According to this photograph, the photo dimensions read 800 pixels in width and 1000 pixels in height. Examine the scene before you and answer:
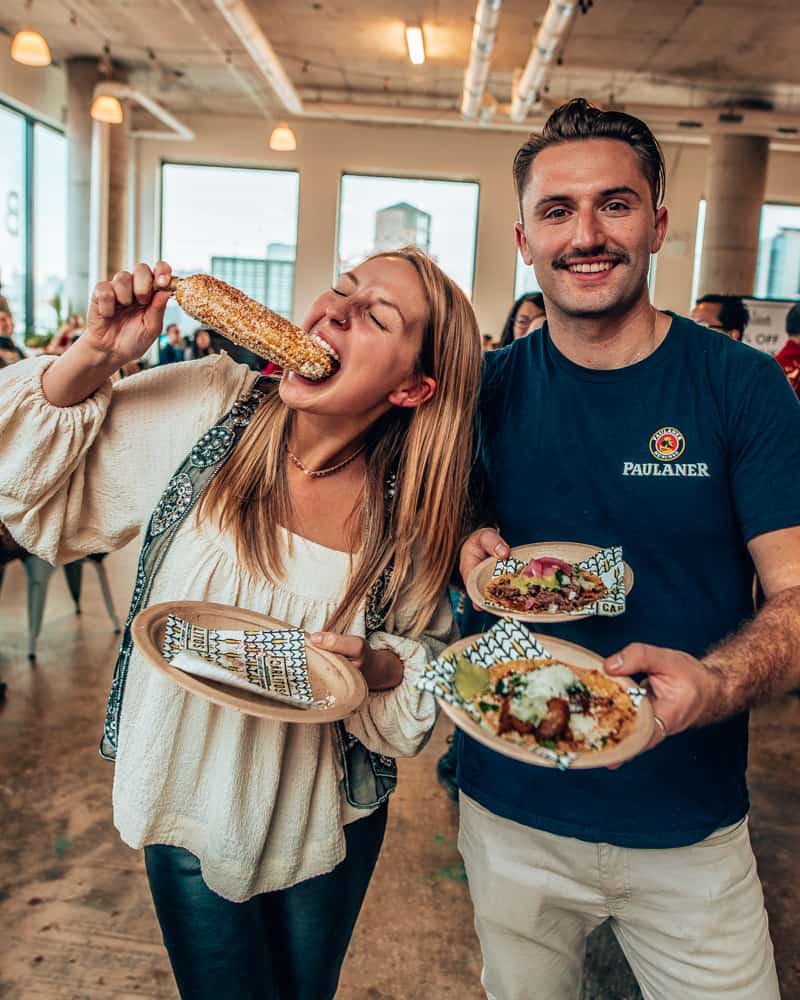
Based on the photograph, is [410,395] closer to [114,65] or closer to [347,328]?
[347,328]

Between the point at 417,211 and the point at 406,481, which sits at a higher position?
the point at 417,211

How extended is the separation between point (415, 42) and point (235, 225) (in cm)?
608

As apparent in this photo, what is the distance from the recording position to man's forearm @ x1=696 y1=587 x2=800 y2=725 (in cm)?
110

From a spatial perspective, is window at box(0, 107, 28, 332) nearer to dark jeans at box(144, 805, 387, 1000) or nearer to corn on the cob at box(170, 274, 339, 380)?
corn on the cob at box(170, 274, 339, 380)

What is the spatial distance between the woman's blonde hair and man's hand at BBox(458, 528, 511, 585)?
0.02m

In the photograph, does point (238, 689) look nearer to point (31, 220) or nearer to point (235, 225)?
point (31, 220)

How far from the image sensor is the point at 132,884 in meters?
2.64

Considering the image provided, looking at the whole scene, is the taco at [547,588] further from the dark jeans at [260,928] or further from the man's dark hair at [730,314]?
the man's dark hair at [730,314]

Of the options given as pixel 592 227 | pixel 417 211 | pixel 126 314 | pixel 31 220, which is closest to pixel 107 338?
pixel 126 314

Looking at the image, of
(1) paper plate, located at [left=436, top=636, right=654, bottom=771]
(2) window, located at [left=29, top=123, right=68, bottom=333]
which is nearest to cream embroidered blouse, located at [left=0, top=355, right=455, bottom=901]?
(1) paper plate, located at [left=436, top=636, right=654, bottom=771]

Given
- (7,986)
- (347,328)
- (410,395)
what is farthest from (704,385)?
(7,986)

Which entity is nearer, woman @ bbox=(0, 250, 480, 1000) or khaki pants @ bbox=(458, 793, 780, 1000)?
woman @ bbox=(0, 250, 480, 1000)

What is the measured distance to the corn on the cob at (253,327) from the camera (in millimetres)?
1308

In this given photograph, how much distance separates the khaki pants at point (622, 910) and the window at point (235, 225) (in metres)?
13.6
